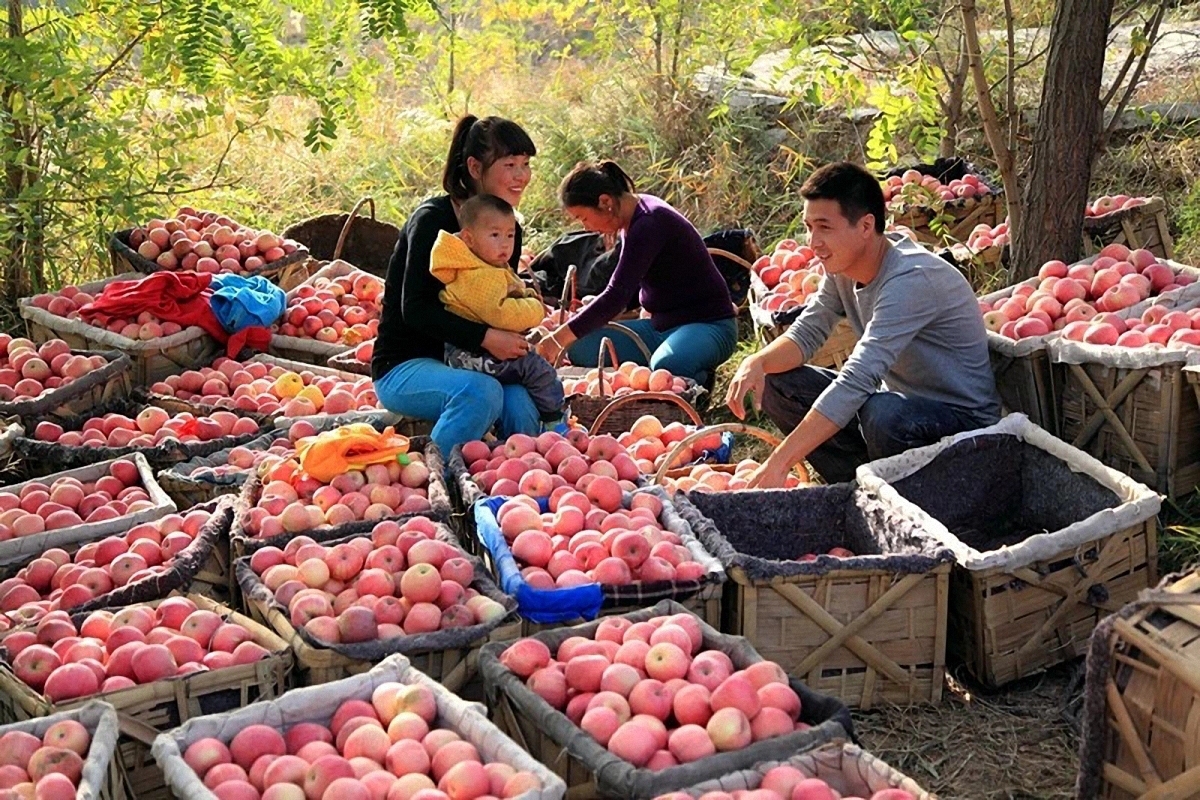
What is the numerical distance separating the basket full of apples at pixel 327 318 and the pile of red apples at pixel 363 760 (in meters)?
3.56

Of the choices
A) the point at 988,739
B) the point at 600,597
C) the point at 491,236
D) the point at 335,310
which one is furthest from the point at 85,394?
the point at 988,739

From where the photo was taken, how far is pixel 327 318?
6414 mm

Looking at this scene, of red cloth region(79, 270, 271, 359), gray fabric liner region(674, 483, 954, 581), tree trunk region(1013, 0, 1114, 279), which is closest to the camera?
gray fabric liner region(674, 483, 954, 581)

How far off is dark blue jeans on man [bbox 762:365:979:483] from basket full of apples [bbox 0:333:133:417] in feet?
9.16

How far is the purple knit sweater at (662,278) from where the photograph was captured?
5.58m

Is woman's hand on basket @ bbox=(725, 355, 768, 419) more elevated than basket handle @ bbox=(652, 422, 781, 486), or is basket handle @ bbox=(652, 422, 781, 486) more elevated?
woman's hand on basket @ bbox=(725, 355, 768, 419)

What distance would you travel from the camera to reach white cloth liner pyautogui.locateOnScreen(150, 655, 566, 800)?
8.06 ft

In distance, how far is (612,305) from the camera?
5555 mm

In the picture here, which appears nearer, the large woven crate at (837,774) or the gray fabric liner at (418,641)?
the large woven crate at (837,774)

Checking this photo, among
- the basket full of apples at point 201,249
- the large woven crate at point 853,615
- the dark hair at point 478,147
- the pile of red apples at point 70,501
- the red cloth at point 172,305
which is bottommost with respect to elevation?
the large woven crate at point 853,615

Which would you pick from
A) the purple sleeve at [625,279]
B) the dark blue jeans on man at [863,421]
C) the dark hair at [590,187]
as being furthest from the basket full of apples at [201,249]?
the dark blue jeans on man at [863,421]

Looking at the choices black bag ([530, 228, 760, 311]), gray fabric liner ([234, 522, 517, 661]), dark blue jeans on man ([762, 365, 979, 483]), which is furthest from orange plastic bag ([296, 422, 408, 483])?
black bag ([530, 228, 760, 311])

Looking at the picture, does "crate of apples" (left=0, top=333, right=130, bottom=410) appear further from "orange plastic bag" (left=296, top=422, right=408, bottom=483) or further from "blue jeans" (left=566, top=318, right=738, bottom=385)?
"blue jeans" (left=566, top=318, right=738, bottom=385)

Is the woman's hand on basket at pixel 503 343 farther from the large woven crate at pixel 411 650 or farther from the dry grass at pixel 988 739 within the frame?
the dry grass at pixel 988 739
